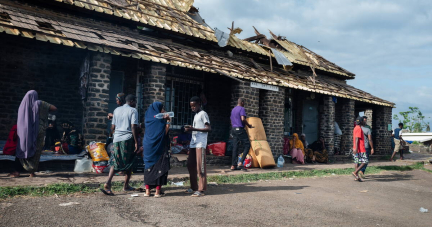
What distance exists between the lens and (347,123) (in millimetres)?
15008

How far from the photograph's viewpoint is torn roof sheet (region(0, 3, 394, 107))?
7170 mm

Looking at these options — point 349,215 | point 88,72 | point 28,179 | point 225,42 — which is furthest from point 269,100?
point 28,179

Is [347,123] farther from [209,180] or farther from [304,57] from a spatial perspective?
[209,180]

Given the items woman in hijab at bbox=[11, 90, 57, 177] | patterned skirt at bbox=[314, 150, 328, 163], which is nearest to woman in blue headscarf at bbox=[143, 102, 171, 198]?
woman in hijab at bbox=[11, 90, 57, 177]

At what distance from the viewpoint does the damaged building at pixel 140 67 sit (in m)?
7.86

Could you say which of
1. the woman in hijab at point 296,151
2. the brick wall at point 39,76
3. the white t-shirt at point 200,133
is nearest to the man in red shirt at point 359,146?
the woman in hijab at point 296,151

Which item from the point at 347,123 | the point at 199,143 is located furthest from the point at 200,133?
the point at 347,123

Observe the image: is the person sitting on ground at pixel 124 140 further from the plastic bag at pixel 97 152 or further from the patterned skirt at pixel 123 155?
the plastic bag at pixel 97 152

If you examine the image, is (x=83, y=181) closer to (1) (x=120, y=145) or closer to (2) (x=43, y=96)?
(1) (x=120, y=145)

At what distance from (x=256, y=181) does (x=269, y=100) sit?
4.34m

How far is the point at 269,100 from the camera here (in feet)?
37.1

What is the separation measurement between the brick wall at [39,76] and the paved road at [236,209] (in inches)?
189

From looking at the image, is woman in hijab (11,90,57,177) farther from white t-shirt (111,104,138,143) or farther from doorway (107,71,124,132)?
doorway (107,71,124,132)

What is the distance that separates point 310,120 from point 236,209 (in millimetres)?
11865
